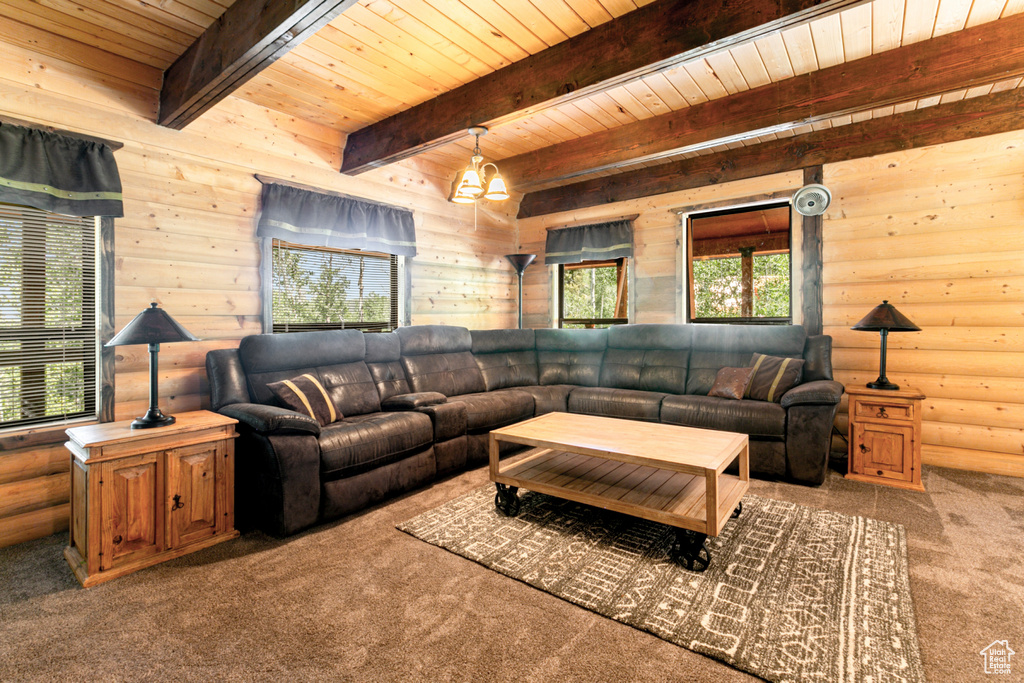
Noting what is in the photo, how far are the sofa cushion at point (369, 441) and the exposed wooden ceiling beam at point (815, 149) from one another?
333 cm

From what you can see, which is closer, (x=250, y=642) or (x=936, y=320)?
(x=250, y=642)

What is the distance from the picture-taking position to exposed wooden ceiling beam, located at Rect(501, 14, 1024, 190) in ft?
8.37

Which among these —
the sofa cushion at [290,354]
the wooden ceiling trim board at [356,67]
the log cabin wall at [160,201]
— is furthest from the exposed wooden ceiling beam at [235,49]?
the sofa cushion at [290,354]

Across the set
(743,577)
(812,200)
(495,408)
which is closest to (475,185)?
(495,408)

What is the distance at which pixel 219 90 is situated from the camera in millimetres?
2504

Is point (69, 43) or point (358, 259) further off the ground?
point (69, 43)

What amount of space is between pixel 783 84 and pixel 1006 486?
118 inches

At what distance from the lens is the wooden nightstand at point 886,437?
10.1 feet

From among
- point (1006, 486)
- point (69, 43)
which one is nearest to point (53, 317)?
point (69, 43)

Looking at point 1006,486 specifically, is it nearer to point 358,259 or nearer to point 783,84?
point 783,84

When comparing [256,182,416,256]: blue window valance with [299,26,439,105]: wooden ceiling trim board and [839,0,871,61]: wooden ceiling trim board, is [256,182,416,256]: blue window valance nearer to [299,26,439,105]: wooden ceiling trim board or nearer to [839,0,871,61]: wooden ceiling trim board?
[299,26,439,105]: wooden ceiling trim board

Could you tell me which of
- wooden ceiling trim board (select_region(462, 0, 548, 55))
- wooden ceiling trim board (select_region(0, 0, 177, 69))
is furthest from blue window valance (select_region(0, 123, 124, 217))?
wooden ceiling trim board (select_region(462, 0, 548, 55))

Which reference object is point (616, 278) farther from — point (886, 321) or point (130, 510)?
point (130, 510)

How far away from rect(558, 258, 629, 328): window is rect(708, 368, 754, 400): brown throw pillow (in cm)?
152
